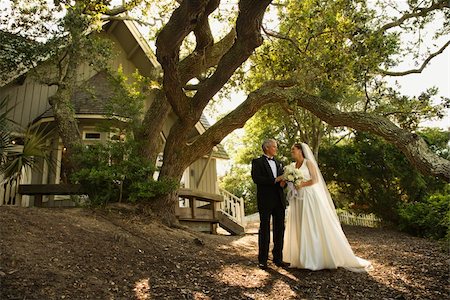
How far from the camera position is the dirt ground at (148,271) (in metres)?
4.06

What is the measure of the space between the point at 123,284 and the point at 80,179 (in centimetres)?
437

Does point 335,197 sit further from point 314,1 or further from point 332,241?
point 332,241

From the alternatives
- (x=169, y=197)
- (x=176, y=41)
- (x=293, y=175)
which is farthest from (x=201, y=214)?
(x=176, y=41)

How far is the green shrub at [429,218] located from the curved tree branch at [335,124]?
4.83 m

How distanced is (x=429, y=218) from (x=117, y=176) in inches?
395

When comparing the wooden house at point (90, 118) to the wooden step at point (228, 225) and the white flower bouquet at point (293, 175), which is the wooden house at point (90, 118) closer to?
the wooden step at point (228, 225)

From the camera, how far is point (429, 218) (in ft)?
39.2

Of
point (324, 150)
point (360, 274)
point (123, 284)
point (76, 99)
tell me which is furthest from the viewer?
point (324, 150)

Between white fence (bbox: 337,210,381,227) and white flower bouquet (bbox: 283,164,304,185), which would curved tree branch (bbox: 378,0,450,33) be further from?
white fence (bbox: 337,210,381,227)

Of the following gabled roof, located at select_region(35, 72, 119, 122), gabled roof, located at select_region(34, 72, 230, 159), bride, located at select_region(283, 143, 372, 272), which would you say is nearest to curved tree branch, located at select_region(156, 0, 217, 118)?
bride, located at select_region(283, 143, 372, 272)

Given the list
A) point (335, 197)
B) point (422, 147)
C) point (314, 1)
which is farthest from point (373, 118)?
point (335, 197)

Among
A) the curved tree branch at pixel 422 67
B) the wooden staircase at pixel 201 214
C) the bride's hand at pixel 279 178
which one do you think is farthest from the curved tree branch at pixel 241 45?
the curved tree branch at pixel 422 67

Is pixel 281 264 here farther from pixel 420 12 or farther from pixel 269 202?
pixel 420 12

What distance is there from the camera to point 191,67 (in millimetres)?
9688
